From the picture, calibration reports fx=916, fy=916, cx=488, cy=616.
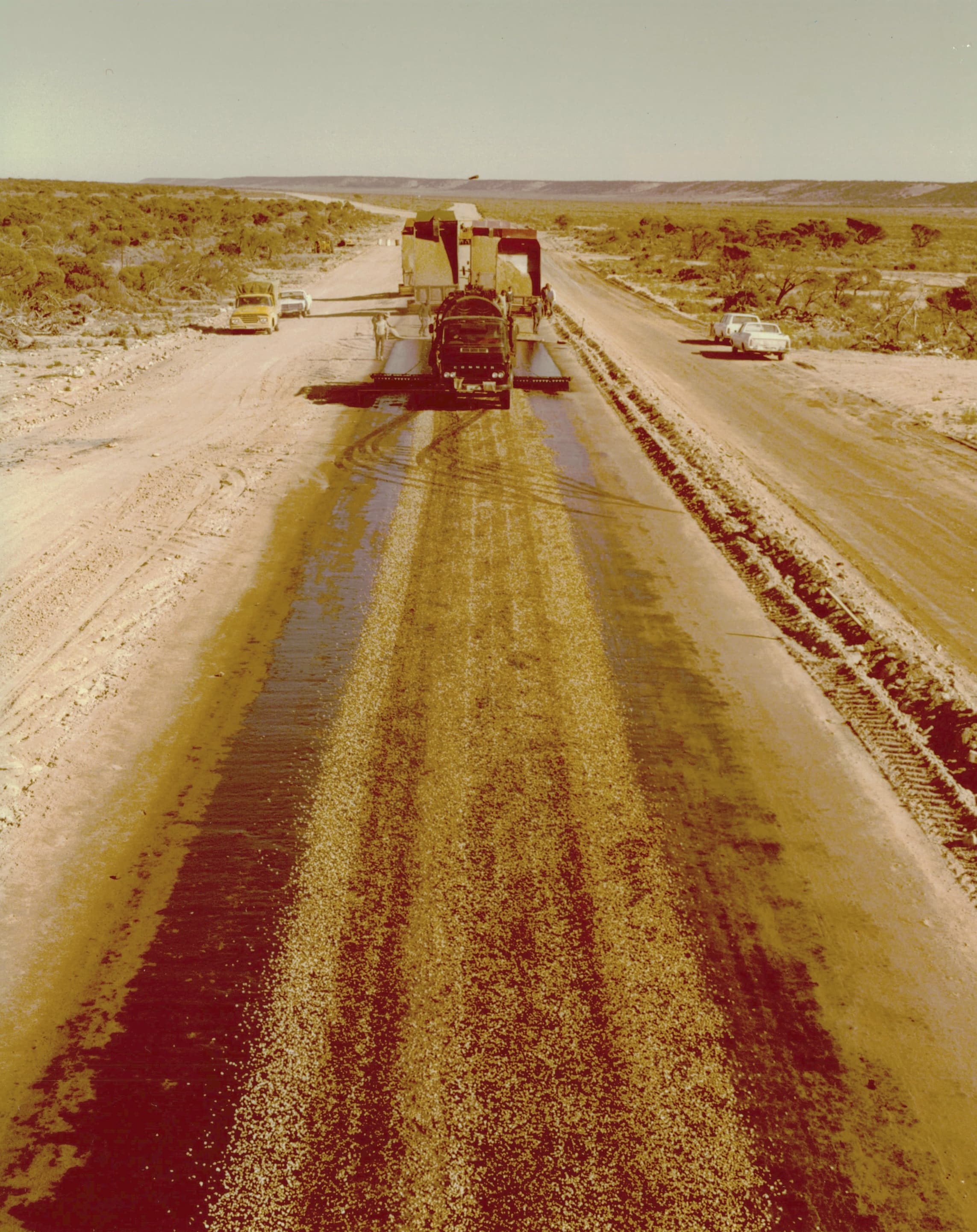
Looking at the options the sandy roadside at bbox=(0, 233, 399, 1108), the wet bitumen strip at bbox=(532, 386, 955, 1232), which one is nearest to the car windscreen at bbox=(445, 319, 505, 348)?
the sandy roadside at bbox=(0, 233, 399, 1108)

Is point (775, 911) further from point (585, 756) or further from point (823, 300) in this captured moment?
point (823, 300)

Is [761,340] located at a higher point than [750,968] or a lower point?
higher

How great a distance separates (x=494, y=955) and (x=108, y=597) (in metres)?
8.27

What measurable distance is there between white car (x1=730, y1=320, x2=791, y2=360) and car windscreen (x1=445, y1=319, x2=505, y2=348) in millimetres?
13025

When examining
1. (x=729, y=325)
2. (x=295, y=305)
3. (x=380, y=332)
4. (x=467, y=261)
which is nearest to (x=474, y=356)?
(x=380, y=332)

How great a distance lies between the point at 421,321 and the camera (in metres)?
29.1

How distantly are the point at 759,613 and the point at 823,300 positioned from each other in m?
38.8

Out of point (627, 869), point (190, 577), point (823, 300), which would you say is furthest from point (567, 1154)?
point (823, 300)

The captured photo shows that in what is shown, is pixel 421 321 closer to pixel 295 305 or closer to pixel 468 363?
pixel 468 363

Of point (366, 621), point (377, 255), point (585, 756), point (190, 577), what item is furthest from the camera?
point (377, 255)

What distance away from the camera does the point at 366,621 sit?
12.0m

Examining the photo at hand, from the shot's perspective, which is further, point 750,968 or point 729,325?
point 729,325

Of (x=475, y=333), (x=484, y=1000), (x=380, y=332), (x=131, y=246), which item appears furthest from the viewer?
(x=131, y=246)

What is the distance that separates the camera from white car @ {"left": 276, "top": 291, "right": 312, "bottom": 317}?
3897 cm
